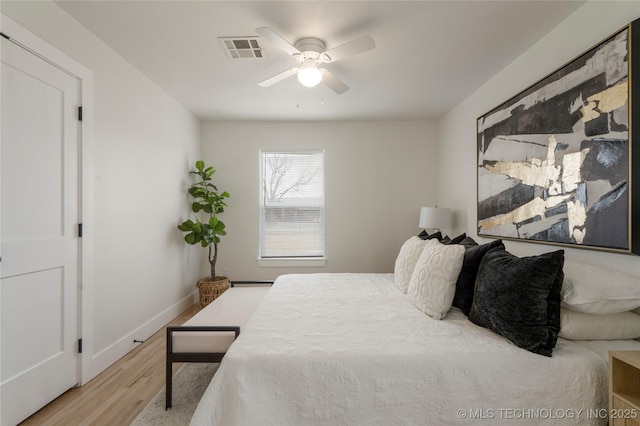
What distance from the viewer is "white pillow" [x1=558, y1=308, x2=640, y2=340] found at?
1533mm

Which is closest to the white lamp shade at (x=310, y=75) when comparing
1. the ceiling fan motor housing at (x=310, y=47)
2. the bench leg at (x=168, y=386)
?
the ceiling fan motor housing at (x=310, y=47)

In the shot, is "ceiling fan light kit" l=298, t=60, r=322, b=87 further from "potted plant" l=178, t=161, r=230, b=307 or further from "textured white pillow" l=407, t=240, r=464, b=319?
"potted plant" l=178, t=161, r=230, b=307

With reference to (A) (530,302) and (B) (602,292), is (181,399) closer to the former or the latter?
(A) (530,302)

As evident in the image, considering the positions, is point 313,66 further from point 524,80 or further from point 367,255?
point 367,255

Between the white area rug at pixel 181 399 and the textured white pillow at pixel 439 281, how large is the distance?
1608mm

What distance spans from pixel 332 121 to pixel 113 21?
2744mm

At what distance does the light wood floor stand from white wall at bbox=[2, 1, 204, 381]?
0.12 meters

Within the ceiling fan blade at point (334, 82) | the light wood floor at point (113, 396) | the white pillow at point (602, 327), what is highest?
the ceiling fan blade at point (334, 82)

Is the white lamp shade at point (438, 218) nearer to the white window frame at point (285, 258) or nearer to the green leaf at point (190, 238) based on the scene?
the white window frame at point (285, 258)

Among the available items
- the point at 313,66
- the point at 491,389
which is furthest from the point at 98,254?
the point at 491,389

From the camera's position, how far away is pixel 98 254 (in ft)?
7.60

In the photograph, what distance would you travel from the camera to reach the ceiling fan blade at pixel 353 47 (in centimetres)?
189

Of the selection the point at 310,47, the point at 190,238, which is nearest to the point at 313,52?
the point at 310,47

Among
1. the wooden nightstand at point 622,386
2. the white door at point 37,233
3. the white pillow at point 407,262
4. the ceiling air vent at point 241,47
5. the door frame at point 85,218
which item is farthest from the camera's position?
the white pillow at point 407,262
